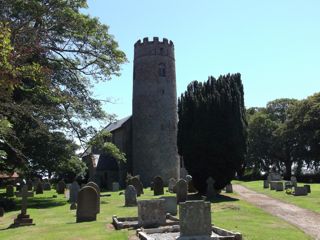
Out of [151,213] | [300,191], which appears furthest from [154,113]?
[151,213]

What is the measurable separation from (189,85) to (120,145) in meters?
20.8

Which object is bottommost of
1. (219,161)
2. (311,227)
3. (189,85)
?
(311,227)

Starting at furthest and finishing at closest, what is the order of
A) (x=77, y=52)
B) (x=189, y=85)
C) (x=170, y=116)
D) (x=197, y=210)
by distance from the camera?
1. (x=170, y=116)
2. (x=189, y=85)
3. (x=77, y=52)
4. (x=197, y=210)

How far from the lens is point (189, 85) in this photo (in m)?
27.0

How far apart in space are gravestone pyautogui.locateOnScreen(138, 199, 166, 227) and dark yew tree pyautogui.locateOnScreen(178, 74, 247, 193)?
11234mm

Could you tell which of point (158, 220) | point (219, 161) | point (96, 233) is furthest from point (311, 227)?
point (219, 161)

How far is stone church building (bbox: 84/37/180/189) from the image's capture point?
42156mm

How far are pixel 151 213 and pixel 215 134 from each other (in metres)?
11.8

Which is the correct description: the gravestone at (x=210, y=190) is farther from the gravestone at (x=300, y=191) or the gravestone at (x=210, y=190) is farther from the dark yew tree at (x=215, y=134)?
the gravestone at (x=300, y=191)

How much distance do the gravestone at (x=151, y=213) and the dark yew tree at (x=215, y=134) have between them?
1123 centimetres

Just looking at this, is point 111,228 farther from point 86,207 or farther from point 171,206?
point 171,206

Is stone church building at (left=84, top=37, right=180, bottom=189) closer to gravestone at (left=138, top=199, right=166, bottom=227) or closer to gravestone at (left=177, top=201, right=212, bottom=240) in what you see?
gravestone at (left=138, top=199, right=166, bottom=227)

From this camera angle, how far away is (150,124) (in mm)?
42625

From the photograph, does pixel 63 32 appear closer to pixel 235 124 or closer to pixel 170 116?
pixel 235 124
